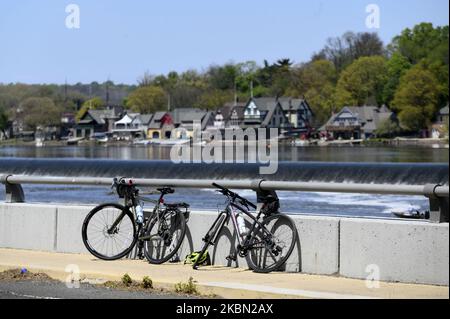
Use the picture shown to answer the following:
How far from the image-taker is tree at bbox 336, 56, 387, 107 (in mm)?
115812

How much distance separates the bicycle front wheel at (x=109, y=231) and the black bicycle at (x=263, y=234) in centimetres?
142

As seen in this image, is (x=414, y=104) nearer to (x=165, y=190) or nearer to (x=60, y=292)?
(x=165, y=190)

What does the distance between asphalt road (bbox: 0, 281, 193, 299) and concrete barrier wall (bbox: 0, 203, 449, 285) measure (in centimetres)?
181

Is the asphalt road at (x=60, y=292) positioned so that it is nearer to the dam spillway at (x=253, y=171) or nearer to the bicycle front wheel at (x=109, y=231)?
the bicycle front wheel at (x=109, y=231)

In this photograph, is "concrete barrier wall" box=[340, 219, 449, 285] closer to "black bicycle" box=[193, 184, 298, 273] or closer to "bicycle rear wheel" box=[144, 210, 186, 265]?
"black bicycle" box=[193, 184, 298, 273]

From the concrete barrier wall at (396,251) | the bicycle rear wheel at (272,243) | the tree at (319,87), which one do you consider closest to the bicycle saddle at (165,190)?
the bicycle rear wheel at (272,243)

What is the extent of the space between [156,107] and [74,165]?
A: 131327 millimetres

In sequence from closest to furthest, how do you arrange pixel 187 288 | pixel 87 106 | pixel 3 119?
1. pixel 187 288
2. pixel 3 119
3. pixel 87 106

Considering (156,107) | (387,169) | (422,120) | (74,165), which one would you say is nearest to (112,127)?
(156,107)

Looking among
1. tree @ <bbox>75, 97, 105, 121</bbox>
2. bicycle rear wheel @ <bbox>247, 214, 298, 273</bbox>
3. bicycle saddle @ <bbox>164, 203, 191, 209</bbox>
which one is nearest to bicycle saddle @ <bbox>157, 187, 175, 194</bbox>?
bicycle saddle @ <bbox>164, 203, 191, 209</bbox>

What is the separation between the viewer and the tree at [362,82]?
11581 centimetres

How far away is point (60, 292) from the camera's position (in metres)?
11.2

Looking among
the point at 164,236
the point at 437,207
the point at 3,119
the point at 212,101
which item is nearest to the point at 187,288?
the point at 164,236

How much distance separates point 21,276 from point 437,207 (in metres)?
5.31
